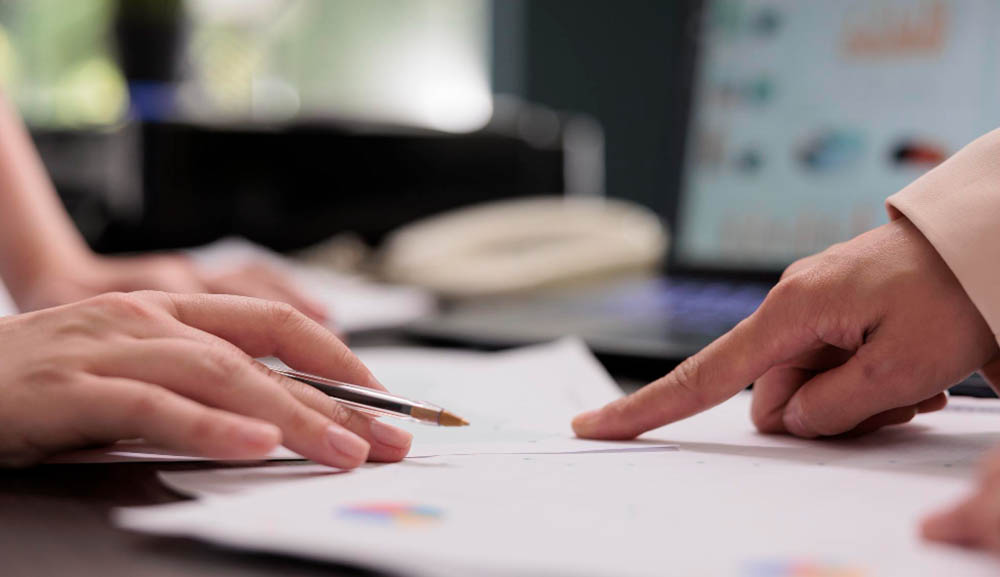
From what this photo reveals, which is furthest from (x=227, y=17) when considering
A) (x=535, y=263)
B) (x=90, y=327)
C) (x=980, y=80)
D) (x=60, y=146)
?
(x=90, y=327)

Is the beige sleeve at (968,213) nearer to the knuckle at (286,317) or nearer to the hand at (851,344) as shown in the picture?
the hand at (851,344)

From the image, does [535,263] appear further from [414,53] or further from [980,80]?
[414,53]

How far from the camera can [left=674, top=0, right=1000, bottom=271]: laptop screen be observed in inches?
31.3

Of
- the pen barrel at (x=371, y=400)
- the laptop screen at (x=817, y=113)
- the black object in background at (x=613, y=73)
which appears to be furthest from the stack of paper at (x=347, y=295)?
the black object in background at (x=613, y=73)

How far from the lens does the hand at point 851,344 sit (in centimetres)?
43

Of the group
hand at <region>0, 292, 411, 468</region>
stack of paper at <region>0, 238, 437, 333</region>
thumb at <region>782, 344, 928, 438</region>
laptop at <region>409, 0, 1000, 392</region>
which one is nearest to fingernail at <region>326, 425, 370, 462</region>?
hand at <region>0, 292, 411, 468</region>

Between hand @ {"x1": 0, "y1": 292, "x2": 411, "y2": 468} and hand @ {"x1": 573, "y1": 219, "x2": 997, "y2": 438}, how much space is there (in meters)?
0.13

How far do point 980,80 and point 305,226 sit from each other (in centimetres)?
90

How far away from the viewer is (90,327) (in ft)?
1.35

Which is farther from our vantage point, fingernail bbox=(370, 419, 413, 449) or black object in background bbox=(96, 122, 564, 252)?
black object in background bbox=(96, 122, 564, 252)

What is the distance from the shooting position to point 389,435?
42 cm

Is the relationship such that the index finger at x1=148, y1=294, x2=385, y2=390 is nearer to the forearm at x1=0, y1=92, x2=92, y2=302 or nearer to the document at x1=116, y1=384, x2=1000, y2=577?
the document at x1=116, y1=384, x2=1000, y2=577

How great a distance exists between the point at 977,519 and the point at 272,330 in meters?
0.30

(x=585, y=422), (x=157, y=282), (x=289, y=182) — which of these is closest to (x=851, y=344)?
(x=585, y=422)
